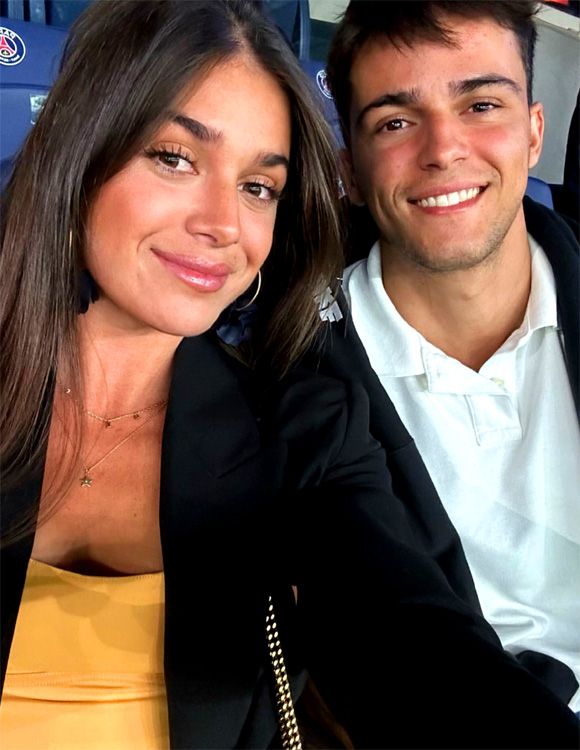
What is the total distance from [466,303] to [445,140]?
260 millimetres

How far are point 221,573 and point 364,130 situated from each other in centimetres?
71

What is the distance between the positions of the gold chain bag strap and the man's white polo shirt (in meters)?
0.35

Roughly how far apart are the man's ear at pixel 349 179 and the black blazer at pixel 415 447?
0.62 feet

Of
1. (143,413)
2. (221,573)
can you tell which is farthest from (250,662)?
(143,413)

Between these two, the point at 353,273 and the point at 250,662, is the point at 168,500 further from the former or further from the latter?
the point at 353,273

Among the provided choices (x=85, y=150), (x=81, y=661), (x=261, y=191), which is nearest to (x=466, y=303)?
(x=261, y=191)

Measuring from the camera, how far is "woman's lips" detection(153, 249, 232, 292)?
83cm

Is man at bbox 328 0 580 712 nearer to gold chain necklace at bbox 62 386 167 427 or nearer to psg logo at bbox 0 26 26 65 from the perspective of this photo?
gold chain necklace at bbox 62 386 167 427

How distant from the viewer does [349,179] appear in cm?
121

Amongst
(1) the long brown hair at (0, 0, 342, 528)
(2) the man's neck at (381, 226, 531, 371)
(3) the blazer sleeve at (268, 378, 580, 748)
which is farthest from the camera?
(2) the man's neck at (381, 226, 531, 371)

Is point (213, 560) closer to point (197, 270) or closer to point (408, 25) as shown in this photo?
point (197, 270)

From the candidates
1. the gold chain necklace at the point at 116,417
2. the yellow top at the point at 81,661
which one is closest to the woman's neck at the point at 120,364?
the gold chain necklace at the point at 116,417

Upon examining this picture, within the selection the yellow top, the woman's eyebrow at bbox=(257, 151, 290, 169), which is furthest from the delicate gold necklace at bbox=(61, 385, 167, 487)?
the woman's eyebrow at bbox=(257, 151, 290, 169)

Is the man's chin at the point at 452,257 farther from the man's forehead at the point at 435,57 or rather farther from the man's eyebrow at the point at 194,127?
the man's eyebrow at the point at 194,127
